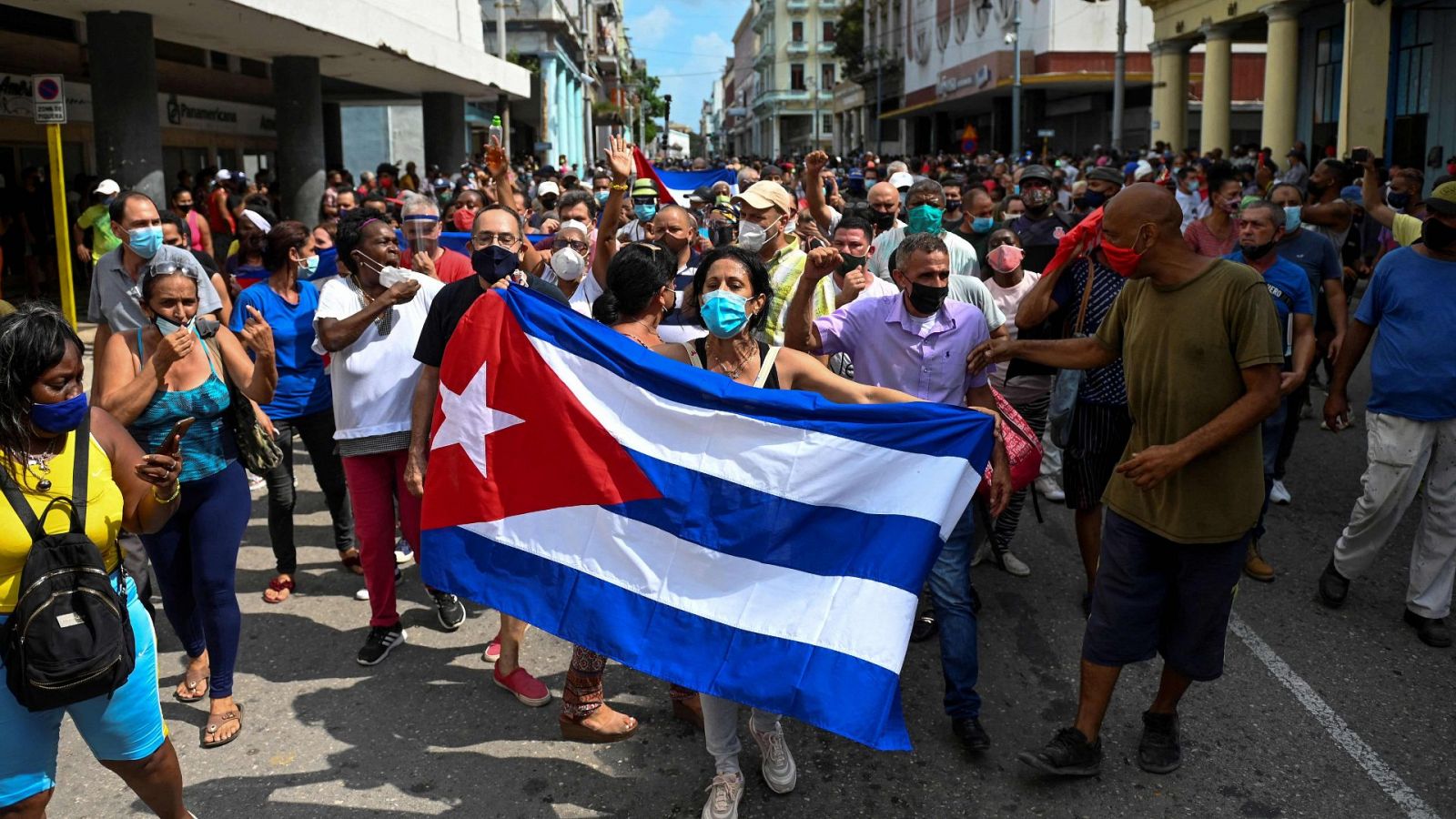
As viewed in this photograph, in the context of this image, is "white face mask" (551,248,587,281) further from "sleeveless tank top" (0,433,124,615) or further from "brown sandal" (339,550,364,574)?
"sleeveless tank top" (0,433,124,615)

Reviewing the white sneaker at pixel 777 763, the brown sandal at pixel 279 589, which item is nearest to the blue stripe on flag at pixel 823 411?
the white sneaker at pixel 777 763

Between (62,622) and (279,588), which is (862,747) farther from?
(279,588)

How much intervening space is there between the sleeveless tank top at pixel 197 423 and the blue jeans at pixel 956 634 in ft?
8.84

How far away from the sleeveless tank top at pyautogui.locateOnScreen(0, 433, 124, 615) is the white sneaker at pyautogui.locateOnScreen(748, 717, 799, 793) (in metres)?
2.04

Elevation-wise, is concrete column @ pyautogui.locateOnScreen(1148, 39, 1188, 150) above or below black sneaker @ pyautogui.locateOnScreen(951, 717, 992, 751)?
above

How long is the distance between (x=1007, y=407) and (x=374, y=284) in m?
2.71

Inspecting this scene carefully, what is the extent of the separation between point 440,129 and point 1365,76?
17842 millimetres

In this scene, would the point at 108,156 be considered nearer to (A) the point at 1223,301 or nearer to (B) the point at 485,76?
(B) the point at 485,76

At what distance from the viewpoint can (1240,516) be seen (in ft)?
12.9

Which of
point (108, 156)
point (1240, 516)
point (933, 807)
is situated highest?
point (108, 156)

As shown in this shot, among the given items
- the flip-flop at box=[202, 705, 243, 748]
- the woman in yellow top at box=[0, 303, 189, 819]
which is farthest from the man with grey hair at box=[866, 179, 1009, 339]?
Result: the flip-flop at box=[202, 705, 243, 748]

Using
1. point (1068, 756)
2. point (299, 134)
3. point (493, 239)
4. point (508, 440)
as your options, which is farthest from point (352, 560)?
point (299, 134)

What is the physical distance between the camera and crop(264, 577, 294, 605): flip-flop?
602cm

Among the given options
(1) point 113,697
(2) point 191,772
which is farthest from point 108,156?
(1) point 113,697
